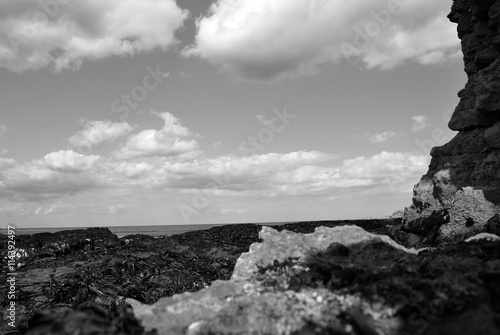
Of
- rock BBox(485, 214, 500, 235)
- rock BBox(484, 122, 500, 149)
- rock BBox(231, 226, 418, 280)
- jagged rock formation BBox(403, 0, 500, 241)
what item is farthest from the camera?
rock BBox(484, 122, 500, 149)

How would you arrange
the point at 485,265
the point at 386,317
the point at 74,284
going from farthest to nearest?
the point at 74,284, the point at 485,265, the point at 386,317

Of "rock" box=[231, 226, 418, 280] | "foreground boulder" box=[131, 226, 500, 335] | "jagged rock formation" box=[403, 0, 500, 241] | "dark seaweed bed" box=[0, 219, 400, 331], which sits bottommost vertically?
"dark seaweed bed" box=[0, 219, 400, 331]

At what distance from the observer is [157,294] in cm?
871

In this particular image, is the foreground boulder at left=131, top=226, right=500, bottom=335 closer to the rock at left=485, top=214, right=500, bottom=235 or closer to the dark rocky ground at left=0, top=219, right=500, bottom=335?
the dark rocky ground at left=0, top=219, right=500, bottom=335

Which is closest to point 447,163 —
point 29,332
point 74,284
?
point 74,284

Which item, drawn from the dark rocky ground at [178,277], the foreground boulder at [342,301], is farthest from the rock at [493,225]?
the foreground boulder at [342,301]

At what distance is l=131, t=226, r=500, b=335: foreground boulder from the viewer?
280 centimetres

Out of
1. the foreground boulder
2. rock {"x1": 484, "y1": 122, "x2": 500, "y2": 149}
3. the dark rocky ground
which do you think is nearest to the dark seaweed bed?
the dark rocky ground

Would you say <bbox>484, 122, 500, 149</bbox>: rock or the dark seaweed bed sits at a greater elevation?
<bbox>484, 122, 500, 149</bbox>: rock

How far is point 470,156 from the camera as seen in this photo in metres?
13.7

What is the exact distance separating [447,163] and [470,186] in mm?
2151

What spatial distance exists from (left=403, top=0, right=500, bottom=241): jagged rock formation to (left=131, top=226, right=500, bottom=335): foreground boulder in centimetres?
840

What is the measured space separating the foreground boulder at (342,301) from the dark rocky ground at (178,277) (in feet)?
0.05

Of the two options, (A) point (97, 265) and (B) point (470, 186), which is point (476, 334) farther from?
(B) point (470, 186)
